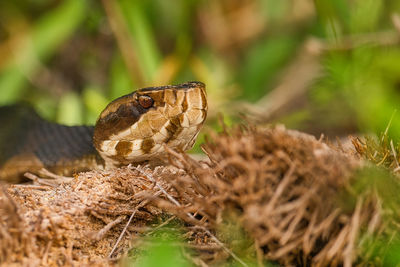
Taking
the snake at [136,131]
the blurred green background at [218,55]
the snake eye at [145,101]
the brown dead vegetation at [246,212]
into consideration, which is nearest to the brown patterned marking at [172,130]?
the snake at [136,131]

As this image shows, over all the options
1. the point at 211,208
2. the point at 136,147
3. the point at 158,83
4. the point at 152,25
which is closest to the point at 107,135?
the point at 136,147

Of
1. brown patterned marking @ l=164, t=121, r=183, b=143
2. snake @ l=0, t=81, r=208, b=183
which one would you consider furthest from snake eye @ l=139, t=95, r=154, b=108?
brown patterned marking @ l=164, t=121, r=183, b=143

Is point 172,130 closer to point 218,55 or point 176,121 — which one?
point 176,121

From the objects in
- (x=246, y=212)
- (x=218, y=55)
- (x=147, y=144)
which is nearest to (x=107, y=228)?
(x=246, y=212)

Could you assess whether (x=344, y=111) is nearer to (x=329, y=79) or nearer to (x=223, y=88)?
(x=329, y=79)

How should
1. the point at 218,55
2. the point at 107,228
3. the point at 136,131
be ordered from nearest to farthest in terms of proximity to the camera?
1. the point at 107,228
2. the point at 136,131
3. the point at 218,55

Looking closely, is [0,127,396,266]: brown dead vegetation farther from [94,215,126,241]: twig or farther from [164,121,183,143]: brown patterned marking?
[164,121,183,143]: brown patterned marking
